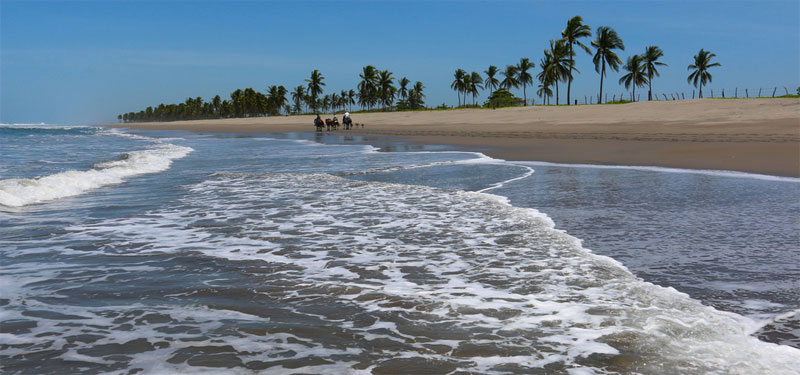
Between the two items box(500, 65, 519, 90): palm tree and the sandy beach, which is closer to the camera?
the sandy beach

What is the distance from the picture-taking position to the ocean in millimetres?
3078

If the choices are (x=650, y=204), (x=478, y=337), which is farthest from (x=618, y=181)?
(x=478, y=337)

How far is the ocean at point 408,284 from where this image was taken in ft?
10.1

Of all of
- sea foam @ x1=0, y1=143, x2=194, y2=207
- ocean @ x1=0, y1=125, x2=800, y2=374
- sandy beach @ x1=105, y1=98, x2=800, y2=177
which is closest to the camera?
ocean @ x1=0, y1=125, x2=800, y2=374

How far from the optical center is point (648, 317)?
353cm

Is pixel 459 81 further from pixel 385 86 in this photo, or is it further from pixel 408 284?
pixel 408 284

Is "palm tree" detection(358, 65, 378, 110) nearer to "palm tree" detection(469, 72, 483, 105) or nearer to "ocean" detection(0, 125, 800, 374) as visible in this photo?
"palm tree" detection(469, 72, 483, 105)

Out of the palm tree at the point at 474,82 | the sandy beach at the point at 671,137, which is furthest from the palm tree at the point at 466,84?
the sandy beach at the point at 671,137

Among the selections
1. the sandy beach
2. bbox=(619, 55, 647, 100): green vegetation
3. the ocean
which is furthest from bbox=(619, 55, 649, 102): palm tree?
the ocean

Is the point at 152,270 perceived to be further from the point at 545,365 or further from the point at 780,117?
the point at 780,117

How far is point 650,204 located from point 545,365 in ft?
18.9

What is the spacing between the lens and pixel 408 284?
14.5ft

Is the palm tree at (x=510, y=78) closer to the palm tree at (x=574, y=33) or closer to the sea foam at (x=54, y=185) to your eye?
the palm tree at (x=574, y=33)

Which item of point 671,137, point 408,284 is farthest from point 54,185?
point 671,137
